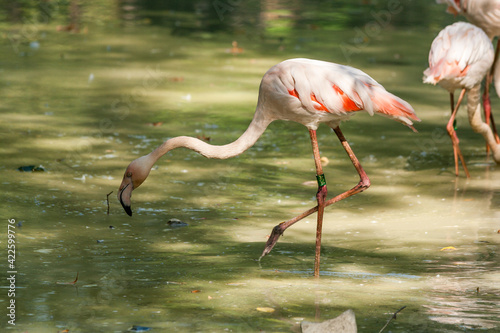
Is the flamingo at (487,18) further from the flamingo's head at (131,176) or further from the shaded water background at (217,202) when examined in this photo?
the flamingo's head at (131,176)

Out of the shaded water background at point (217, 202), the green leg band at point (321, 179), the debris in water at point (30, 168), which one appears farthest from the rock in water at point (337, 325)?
the debris in water at point (30, 168)

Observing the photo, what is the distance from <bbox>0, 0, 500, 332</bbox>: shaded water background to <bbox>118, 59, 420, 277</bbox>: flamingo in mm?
491

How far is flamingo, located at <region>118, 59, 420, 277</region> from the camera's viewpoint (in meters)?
5.38

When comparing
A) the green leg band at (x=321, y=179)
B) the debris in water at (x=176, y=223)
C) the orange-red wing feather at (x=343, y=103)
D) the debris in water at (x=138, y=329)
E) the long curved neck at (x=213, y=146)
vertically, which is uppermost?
the orange-red wing feather at (x=343, y=103)

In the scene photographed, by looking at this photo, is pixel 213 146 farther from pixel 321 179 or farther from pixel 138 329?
pixel 138 329

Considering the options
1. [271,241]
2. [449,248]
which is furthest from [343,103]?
[449,248]

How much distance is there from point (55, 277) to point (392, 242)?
2.31m

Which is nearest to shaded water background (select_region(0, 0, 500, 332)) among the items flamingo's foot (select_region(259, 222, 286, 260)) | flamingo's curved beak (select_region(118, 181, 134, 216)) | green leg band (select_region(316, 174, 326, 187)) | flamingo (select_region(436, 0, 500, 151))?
flamingo's foot (select_region(259, 222, 286, 260))

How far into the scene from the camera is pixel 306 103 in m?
5.45

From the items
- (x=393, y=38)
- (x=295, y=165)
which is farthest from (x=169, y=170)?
(x=393, y=38)

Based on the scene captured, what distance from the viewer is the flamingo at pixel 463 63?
23.3 feet

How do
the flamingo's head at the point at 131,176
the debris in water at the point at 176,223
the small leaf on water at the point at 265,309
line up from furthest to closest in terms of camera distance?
the debris in water at the point at 176,223 → the flamingo's head at the point at 131,176 → the small leaf on water at the point at 265,309

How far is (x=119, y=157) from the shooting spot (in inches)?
301

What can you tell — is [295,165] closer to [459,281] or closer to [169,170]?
[169,170]
